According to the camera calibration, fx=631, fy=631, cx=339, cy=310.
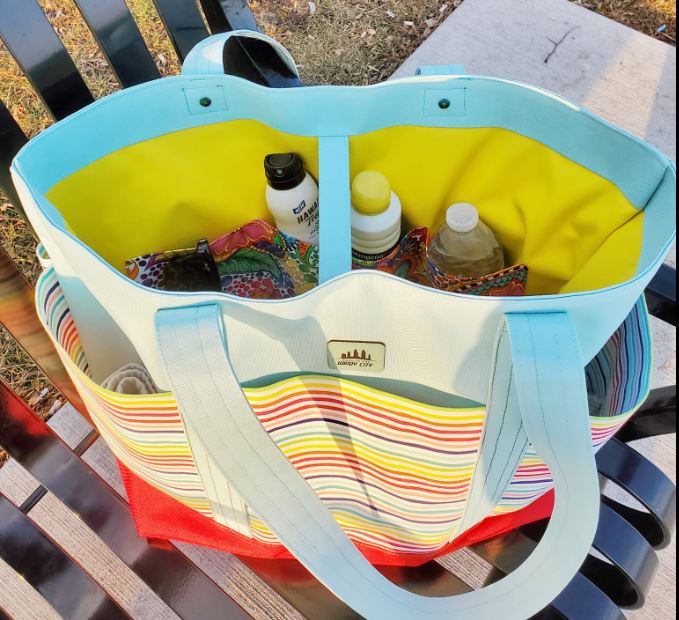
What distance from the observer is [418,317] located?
1.65 ft

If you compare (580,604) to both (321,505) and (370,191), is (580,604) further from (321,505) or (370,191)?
(370,191)

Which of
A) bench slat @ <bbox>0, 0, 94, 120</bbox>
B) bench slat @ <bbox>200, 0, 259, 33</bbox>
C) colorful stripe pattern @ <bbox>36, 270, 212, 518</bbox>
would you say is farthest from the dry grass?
colorful stripe pattern @ <bbox>36, 270, 212, 518</bbox>

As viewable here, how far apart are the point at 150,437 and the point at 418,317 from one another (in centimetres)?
28

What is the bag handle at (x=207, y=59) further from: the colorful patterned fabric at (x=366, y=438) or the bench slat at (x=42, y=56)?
the colorful patterned fabric at (x=366, y=438)

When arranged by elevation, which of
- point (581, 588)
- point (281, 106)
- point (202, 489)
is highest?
point (281, 106)

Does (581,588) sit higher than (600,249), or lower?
lower

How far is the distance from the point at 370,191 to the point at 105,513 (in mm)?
490

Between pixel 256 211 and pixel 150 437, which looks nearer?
pixel 150 437

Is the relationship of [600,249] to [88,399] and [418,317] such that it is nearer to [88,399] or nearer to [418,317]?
[418,317]

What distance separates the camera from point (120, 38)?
0.74m

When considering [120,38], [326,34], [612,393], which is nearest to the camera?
[612,393]

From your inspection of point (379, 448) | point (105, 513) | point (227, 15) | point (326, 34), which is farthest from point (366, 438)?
point (326, 34)

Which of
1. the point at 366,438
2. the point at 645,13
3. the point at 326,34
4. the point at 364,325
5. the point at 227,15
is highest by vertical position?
the point at 227,15

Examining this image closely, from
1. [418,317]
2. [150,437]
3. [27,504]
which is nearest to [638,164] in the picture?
[418,317]
